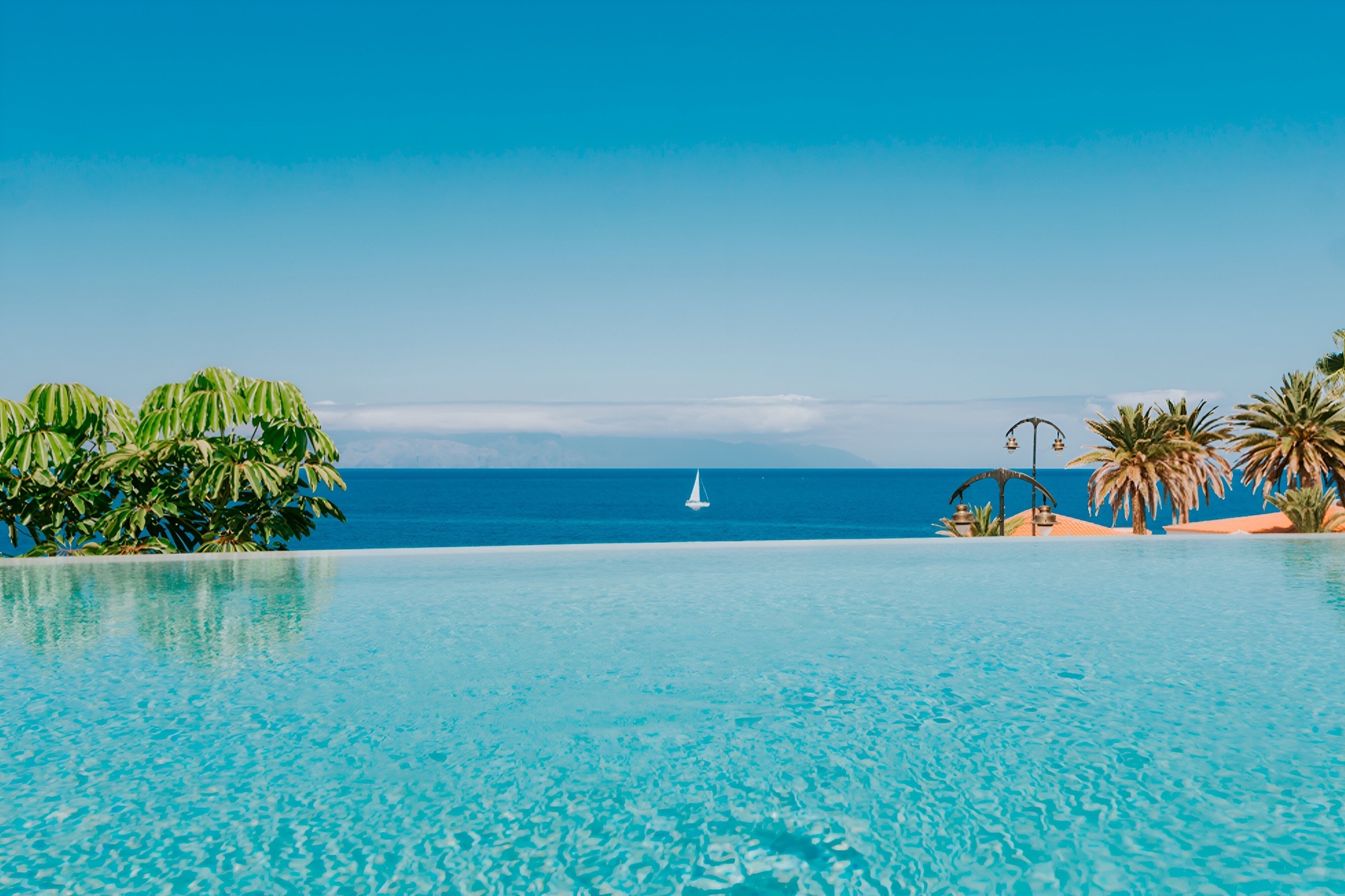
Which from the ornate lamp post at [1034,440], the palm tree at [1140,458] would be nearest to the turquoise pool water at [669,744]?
the ornate lamp post at [1034,440]

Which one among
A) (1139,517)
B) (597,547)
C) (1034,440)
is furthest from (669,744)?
(1139,517)

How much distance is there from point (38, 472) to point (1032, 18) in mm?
20715

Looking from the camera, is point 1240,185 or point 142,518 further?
point 1240,185

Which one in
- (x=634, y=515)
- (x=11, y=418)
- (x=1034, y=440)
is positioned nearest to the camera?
(x=11, y=418)

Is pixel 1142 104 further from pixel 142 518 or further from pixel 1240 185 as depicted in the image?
pixel 142 518

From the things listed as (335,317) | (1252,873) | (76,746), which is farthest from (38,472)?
(335,317)

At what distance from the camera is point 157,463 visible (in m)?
12.6

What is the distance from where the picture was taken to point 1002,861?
11.4ft

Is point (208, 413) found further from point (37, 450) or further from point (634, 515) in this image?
point (634, 515)

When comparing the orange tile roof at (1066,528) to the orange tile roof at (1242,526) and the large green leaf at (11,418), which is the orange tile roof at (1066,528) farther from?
the large green leaf at (11,418)

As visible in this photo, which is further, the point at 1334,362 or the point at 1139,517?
the point at 1334,362

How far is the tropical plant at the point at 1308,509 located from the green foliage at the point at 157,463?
24129 mm

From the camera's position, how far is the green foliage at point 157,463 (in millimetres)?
11844

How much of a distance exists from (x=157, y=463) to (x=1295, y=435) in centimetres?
2954
